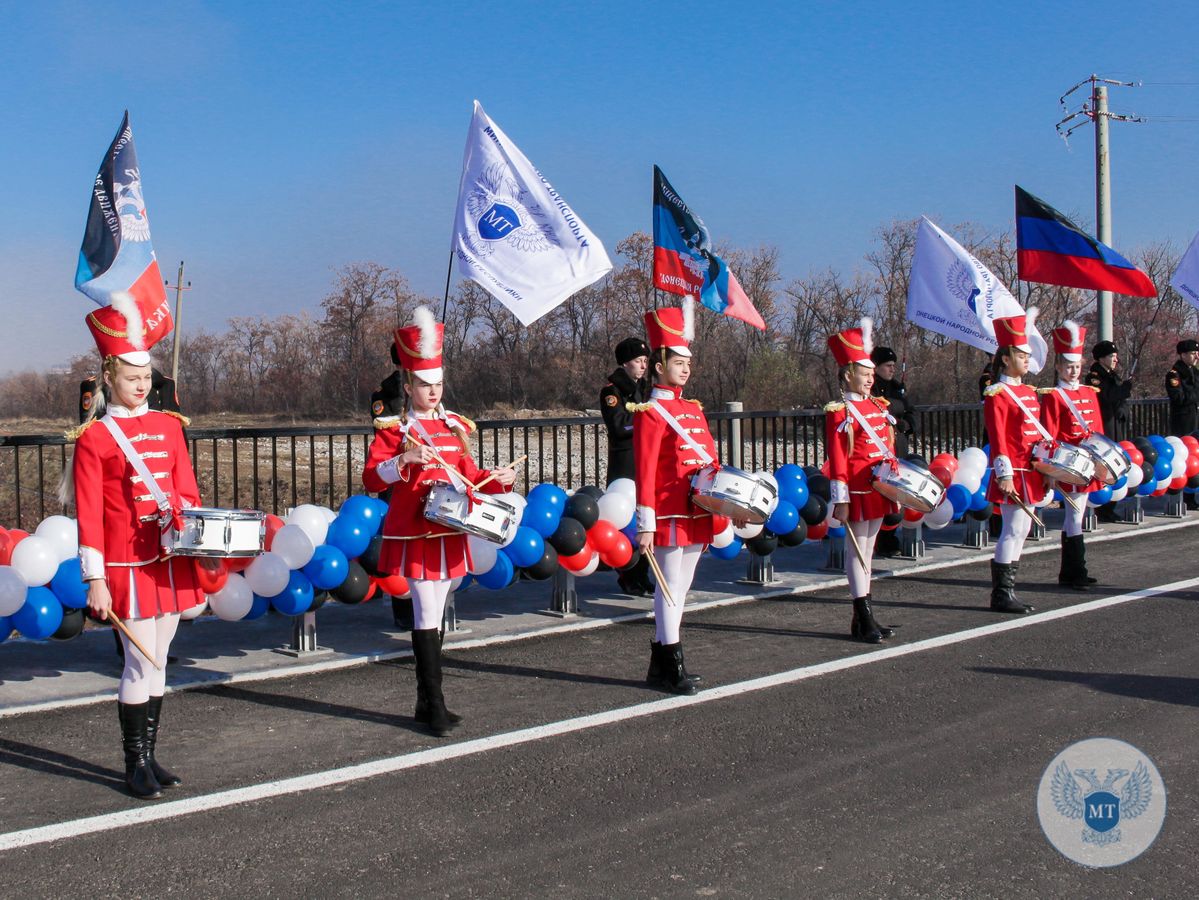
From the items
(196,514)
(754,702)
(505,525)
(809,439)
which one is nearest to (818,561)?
(809,439)

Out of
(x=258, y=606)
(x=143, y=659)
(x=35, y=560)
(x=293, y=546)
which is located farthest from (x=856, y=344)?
(x=35, y=560)

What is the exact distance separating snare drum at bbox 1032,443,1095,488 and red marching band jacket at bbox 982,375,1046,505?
0.20ft

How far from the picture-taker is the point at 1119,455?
8.55 metres

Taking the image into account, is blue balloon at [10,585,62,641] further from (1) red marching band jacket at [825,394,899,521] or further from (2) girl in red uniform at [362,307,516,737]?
(1) red marching band jacket at [825,394,899,521]

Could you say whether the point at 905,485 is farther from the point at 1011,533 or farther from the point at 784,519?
the point at 784,519

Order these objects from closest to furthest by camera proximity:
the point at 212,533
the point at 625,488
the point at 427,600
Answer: the point at 212,533, the point at 427,600, the point at 625,488

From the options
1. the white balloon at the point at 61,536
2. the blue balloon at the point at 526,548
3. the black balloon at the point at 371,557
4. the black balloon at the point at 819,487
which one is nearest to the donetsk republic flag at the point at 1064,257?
the black balloon at the point at 819,487

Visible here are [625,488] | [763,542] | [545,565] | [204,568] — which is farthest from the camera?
[763,542]

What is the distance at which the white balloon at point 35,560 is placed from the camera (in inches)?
231

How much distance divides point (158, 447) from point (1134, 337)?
127 feet

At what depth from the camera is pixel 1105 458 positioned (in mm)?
8406

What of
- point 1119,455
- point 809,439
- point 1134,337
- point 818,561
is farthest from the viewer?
point 1134,337

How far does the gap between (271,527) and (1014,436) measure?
5129 mm

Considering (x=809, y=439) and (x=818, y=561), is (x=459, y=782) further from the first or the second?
(x=809, y=439)
